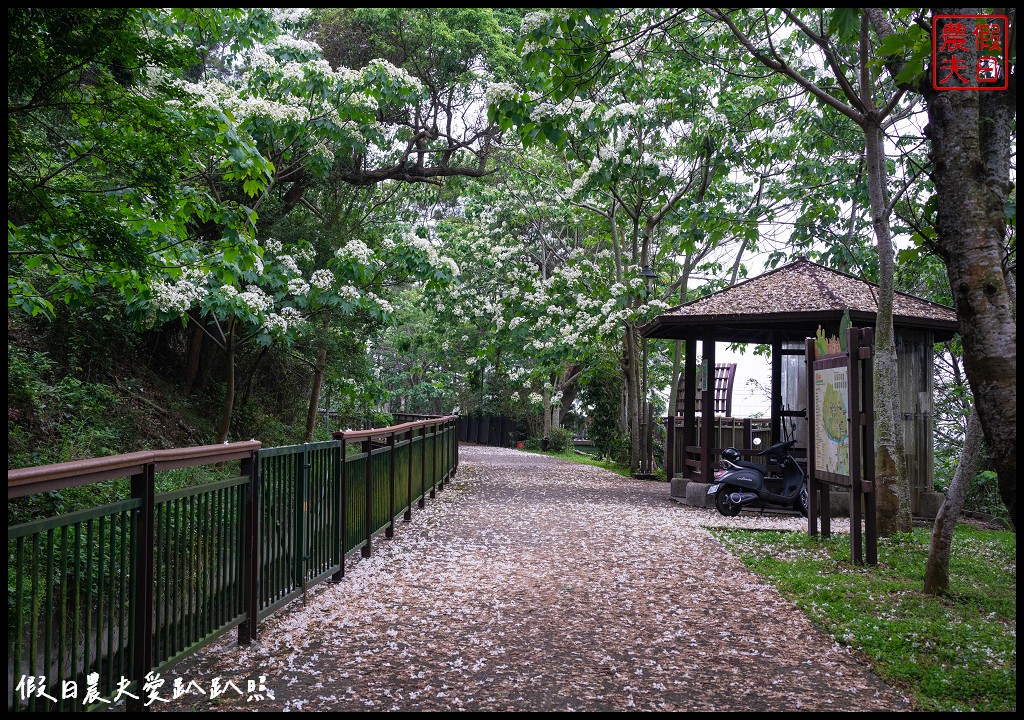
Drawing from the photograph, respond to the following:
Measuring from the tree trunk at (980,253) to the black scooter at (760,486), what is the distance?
22.7 feet

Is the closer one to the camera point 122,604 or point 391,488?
point 122,604

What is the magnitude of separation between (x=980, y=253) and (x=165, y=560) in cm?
404

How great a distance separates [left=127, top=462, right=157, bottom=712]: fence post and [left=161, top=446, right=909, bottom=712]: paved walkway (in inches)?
12.1

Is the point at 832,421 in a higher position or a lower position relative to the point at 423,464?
higher

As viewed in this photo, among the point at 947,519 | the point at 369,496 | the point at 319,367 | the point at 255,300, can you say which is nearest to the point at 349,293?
the point at 255,300

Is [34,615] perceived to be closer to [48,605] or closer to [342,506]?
[48,605]

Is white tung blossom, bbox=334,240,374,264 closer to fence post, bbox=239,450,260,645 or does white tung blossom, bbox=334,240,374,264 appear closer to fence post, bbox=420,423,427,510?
fence post, bbox=420,423,427,510

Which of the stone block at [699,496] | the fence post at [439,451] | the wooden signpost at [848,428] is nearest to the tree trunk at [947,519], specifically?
the wooden signpost at [848,428]

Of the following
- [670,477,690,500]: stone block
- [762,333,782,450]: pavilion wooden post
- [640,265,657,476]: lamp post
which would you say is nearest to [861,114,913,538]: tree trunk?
[762,333,782,450]: pavilion wooden post

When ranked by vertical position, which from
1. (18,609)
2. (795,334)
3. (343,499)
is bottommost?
(343,499)

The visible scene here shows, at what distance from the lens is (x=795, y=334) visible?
486 inches

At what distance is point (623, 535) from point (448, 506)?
3149 mm

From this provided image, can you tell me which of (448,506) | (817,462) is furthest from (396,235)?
(817,462)

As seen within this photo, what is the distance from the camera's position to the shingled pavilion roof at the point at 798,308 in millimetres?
10602
